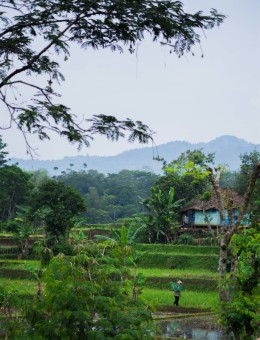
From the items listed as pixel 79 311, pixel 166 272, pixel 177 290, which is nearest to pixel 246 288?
pixel 79 311

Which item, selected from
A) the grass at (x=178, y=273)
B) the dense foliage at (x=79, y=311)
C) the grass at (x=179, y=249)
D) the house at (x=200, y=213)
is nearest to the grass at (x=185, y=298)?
the grass at (x=178, y=273)

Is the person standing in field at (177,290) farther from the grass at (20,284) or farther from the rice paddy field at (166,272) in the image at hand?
the grass at (20,284)

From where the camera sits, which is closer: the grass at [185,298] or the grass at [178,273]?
the grass at [185,298]

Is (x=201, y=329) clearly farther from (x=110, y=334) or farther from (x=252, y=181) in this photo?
(x=110, y=334)

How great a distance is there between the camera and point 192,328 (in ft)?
63.7

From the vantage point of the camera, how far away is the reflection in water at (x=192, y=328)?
17844 millimetres

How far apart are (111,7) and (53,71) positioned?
1192 millimetres

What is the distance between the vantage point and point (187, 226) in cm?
4644

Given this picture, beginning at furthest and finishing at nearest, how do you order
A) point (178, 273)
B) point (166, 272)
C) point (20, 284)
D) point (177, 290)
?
point (166, 272) → point (178, 273) → point (20, 284) → point (177, 290)

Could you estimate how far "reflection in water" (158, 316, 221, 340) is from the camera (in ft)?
58.5

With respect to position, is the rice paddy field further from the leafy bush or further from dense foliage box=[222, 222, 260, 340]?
dense foliage box=[222, 222, 260, 340]

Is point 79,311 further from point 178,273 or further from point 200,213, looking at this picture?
point 200,213

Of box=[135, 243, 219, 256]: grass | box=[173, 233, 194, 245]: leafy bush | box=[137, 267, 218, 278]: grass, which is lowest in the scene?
box=[137, 267, 218, 278]: grass

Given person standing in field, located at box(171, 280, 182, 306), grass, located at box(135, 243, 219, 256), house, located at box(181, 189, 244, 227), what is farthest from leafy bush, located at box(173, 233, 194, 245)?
person standing in field, located at box(171, 280, 182, 306)
